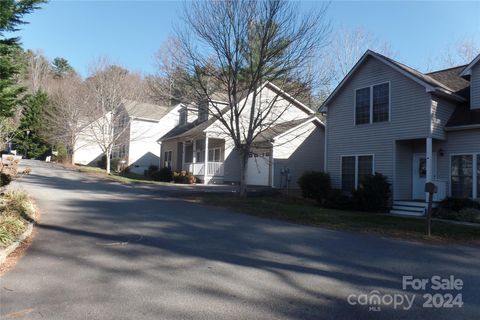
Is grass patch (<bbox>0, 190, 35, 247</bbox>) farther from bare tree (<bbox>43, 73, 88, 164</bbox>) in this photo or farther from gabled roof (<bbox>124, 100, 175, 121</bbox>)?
bare tree (<bbox>43, 73, 88, 164</bbox>)

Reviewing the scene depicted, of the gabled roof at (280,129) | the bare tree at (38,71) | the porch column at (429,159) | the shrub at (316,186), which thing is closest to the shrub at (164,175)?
the gabled roof at (280,129)

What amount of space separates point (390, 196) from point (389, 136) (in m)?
2.70

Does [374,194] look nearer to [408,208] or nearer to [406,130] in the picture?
[408,208]

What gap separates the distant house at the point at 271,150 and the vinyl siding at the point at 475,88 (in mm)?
8159

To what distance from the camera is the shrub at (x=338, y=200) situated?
1874 cm

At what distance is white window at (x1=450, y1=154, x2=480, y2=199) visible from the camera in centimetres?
1638

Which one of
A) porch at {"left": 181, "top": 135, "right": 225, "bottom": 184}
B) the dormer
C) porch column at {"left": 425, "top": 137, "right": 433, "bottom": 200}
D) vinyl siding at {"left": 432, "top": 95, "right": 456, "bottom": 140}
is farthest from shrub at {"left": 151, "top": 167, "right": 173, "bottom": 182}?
the dormer

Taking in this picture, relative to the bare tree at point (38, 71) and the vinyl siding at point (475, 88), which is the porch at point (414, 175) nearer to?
the vinyl siding at point (475, 88)

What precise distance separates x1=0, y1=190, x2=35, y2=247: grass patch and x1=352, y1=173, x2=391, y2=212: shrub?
13.0 m

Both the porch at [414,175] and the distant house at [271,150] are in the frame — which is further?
the distant house at [271,150]

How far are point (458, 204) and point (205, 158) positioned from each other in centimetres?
1682

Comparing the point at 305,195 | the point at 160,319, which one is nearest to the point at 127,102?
the point at 305,195

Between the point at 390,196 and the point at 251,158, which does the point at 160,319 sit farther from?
the point at 251,158

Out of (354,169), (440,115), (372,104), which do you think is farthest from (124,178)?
(440,115)
